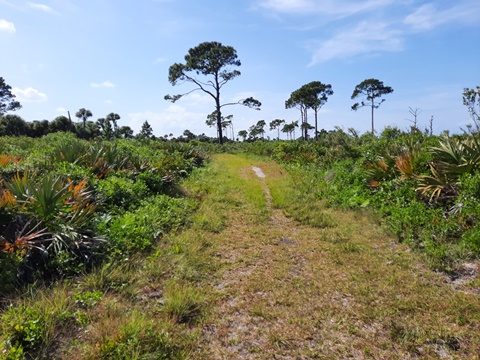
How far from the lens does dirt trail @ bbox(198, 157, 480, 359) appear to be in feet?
9.09

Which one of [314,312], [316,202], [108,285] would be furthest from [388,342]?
[316,202]

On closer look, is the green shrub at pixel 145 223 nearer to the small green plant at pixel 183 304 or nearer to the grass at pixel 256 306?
the grass at pixel 256 306

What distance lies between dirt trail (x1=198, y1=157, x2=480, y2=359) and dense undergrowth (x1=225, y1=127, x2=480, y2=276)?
46 cm

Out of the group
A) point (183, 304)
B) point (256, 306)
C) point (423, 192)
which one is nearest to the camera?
point (183, 304)

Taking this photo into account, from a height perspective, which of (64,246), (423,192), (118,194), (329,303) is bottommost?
(329,303)

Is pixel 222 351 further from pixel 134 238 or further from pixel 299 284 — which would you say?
pixel 134 238

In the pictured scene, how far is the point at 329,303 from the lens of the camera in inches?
138

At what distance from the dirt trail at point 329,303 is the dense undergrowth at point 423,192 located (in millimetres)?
462

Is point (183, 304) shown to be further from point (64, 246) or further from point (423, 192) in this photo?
point (423, 192)

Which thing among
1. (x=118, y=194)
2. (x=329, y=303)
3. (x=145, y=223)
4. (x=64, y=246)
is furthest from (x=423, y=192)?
(x=64, y=246)

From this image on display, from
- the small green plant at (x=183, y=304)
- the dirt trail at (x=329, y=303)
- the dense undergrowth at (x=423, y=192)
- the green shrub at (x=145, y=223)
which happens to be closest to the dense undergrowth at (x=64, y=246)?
the green shrub at (x=145, y=223)

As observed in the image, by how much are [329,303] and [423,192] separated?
393 centimetres

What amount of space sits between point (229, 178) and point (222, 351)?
9.17m

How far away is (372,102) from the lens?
50781 mm
